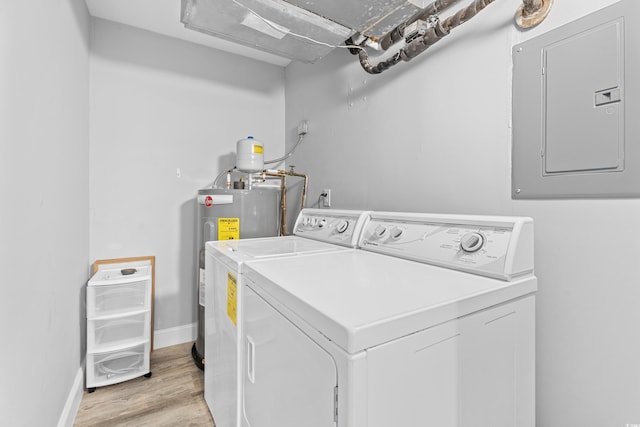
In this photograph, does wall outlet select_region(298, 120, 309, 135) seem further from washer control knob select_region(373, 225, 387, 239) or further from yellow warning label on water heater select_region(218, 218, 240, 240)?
washer control knob select_region(373, 225, 387, 239)

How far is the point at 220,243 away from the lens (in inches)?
56.8

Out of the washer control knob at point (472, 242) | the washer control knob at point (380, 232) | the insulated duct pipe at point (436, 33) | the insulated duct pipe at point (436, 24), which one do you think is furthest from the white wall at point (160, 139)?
the washer control knob at point (472, 242)

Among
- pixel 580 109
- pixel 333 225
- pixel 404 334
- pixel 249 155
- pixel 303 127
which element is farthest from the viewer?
pixel 303 127

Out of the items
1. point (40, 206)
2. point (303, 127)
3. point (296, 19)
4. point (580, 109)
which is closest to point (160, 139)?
point (303, 127)

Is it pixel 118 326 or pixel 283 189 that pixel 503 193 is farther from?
pixel 118 326

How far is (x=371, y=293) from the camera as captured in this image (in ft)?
Result: 2.34

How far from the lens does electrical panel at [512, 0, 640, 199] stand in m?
0.80

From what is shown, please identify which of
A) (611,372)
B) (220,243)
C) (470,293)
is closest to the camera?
(470,293)

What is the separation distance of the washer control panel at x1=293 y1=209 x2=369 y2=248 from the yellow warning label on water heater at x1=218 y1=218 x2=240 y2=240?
379 mm

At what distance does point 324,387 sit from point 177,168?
83.7 inches

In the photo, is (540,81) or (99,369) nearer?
(540,81)

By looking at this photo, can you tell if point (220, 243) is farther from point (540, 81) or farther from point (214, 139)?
point (540, 81)

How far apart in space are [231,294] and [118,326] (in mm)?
1208

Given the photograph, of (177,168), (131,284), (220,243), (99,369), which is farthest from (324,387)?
(177,168)
